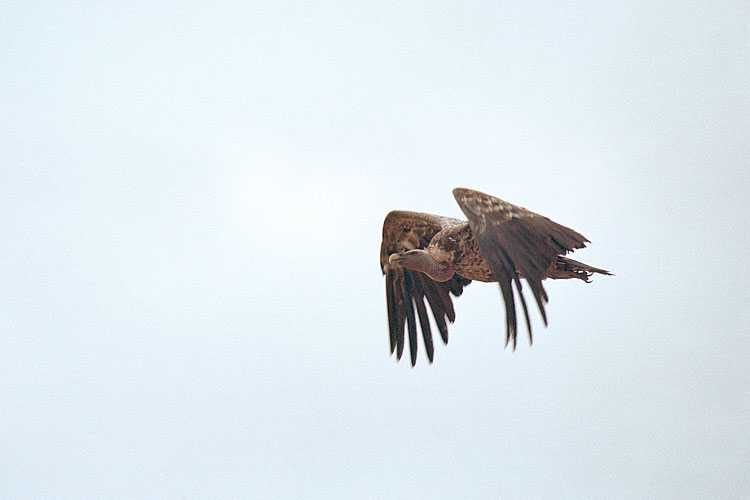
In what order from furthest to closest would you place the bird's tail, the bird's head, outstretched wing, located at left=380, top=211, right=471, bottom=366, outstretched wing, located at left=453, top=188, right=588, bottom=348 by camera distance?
outstretched wing, located at left=380, top=211, right=471, bottom=366, the bird's head, the bird's tail, outstretched wing, located at left=453, top=188, right=588, bottom=348

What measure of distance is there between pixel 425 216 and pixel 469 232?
147 cm

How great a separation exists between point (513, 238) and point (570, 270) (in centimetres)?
166

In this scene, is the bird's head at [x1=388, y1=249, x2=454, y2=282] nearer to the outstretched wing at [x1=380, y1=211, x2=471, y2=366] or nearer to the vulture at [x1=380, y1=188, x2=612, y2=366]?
the vulture at [x1=380, y1=188, x2=612, y2=366]

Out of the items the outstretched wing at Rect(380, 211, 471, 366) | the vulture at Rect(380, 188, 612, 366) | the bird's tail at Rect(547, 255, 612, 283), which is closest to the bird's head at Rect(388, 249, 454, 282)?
the vulture at Rect(380, 188, 612, 366)

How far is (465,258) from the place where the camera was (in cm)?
1448

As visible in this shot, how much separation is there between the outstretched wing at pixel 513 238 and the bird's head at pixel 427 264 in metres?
1.43

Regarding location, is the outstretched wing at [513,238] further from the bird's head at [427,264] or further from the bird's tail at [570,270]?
the bird's head at [427,264]

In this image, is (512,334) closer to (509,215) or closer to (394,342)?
(509,215)

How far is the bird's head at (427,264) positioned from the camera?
14781 millimetres

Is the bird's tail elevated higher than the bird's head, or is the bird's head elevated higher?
the bird's head

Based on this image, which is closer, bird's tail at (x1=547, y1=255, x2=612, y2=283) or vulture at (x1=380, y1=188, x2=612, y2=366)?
vulture at (x1=380, y1=188, x2=612, y2=366)

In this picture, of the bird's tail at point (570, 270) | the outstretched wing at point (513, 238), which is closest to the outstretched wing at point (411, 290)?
the bird's tail at point (570, 270)

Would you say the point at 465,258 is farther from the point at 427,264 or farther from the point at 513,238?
the point at 513,238

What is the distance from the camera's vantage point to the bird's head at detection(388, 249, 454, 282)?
14.8 m
